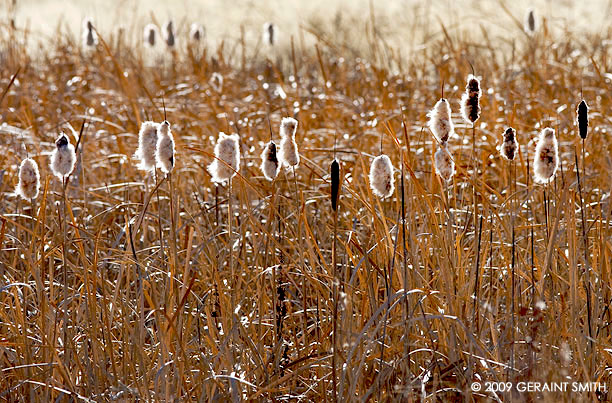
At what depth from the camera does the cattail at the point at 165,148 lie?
1.67 metres

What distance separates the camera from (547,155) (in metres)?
1.68

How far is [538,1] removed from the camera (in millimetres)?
8227

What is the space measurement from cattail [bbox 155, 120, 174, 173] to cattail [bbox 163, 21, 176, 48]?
11.6ft

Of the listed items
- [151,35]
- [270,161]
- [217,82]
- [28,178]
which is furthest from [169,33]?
[270,161]

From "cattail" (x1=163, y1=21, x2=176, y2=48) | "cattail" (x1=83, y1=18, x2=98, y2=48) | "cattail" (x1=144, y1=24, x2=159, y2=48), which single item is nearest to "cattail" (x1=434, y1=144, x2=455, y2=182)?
"cattail" (x1=83, y1=18, x2=98, y2=48)

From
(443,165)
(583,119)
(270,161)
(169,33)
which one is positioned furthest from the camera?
(169,33)

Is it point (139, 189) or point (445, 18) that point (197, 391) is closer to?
point (139, 189)

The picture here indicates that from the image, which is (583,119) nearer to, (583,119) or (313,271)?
(583,119)

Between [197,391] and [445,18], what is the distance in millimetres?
7675

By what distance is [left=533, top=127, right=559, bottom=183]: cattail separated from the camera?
168 cm

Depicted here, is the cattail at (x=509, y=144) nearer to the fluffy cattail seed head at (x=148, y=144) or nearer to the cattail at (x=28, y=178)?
the fluffy cattail seed head at (x=148, y=144)

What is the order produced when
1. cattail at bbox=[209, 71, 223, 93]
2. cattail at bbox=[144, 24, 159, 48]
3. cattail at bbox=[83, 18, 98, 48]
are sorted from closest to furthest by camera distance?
cattail at bbox=[209, 71, 223, 93] → cattail at bbox=[83, 18, 98, 48] → cattail at bbox=[144, 24, 159, 48]

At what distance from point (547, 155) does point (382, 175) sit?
33 cm

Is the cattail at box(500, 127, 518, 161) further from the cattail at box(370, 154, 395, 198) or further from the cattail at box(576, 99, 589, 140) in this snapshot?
the cattail at box(370, 154, 395, 198)
